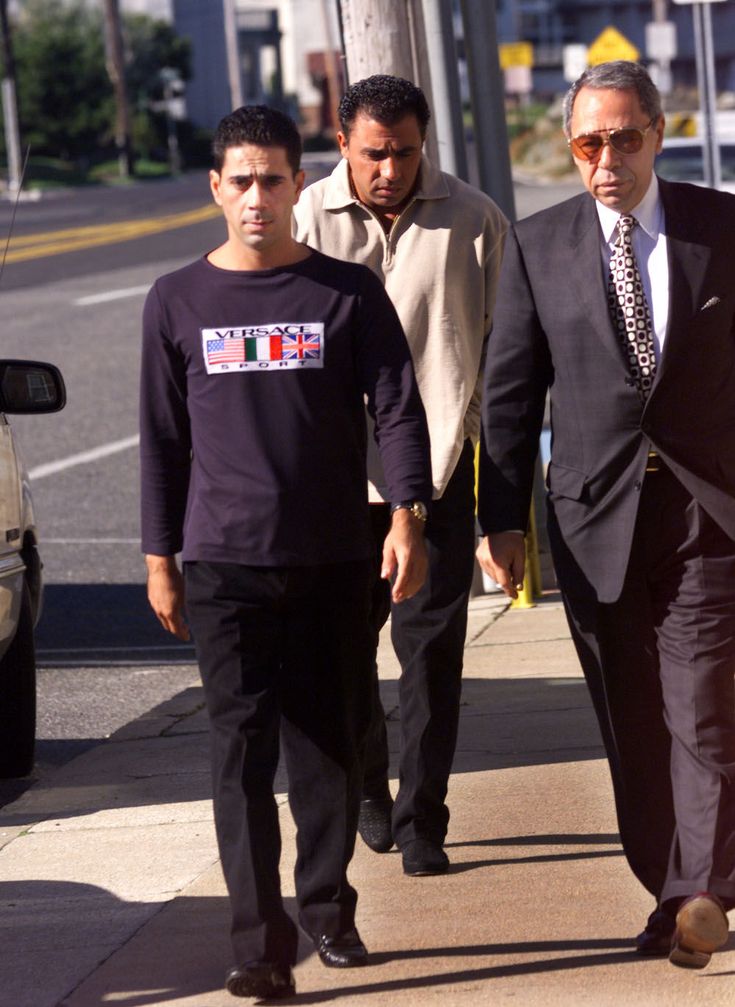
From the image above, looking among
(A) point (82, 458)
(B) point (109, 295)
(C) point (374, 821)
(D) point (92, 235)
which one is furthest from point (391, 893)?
(D) point (92, 235)

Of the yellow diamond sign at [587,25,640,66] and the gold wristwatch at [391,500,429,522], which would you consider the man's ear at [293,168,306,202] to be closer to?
the gold wristwatch at [391,500,429,522]

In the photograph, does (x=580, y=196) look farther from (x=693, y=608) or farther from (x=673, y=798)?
(x=673, y=798)

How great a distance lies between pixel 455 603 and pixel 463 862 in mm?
686

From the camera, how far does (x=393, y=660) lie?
8258mm

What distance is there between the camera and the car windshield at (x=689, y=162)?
2316 centimetres

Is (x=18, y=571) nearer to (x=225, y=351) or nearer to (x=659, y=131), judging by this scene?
(x=225, y=351)

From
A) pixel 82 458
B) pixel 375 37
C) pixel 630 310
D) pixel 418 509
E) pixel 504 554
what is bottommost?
pixel 82 458

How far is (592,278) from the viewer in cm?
436

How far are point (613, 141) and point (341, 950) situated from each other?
184cm

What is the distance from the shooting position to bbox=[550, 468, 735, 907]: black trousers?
14.3 feet

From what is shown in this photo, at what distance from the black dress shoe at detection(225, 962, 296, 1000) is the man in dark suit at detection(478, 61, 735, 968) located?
799mm

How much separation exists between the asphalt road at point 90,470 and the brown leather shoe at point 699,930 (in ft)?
9.48

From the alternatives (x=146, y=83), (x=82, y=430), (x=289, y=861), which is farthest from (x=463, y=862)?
(x=146, y=83)

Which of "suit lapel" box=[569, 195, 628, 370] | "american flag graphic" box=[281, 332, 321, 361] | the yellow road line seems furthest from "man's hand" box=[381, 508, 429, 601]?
the yellow road line
